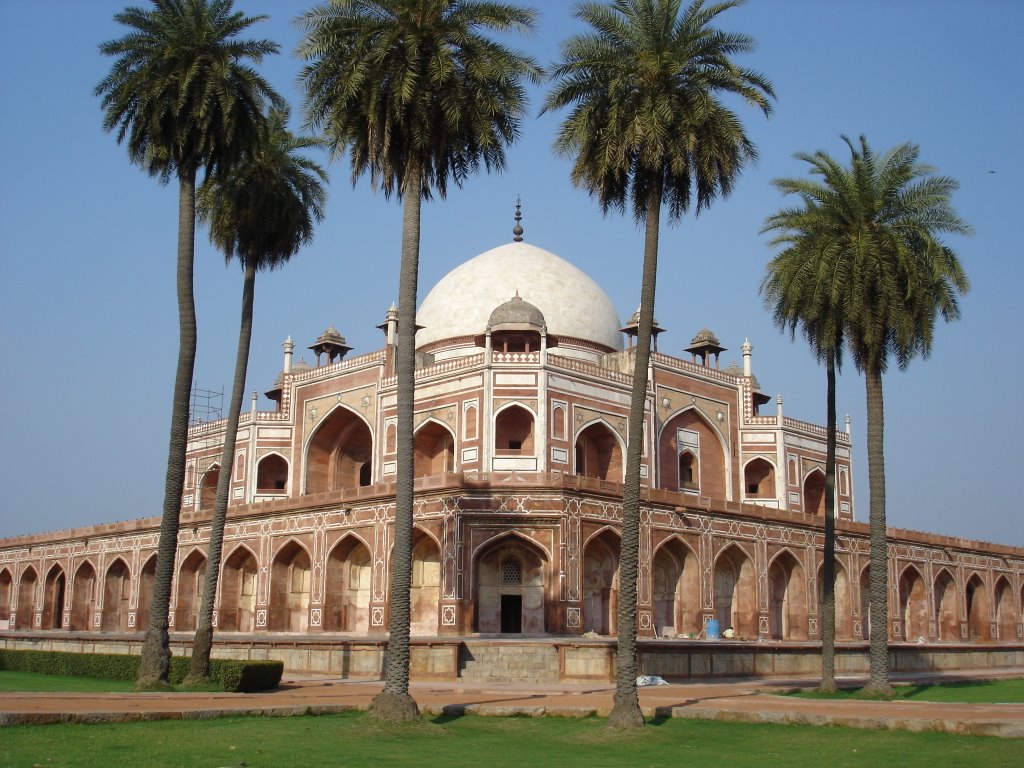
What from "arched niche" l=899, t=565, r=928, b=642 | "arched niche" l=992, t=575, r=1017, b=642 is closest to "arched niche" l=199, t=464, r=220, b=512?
"arched niche" l=899, t=565, r=928, b=642

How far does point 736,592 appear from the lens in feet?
120

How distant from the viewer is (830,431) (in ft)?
73.1

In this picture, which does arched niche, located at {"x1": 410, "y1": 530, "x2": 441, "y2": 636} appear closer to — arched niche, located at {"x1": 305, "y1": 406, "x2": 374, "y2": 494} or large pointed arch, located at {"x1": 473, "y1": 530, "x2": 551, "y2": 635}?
large pointed arch, located at {"x1": 473, "y1": 530, "x2": 551, "y2": 635}

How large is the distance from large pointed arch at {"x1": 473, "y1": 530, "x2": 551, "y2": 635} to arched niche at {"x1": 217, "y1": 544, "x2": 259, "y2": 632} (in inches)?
389

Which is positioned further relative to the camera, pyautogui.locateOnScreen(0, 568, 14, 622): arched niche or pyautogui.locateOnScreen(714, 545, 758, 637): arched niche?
pyautogui.locateOnScreen(0, 568, 14, 622): arched niche

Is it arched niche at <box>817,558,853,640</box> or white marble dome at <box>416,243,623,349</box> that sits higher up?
white marble dome at <box>416,243,623,349</box>

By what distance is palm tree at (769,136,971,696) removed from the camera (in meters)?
20.7

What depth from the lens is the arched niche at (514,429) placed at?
37125 millimetres

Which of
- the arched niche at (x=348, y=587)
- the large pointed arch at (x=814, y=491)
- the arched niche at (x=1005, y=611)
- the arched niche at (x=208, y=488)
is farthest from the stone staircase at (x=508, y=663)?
the arched niche at (x=1005, y=611)

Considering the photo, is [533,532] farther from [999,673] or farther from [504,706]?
[504,706]

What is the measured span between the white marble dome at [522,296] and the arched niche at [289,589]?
1102 cm

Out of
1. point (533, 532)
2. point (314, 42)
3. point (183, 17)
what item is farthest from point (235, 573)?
point (314, 42)

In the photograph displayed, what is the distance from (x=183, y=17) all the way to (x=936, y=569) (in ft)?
119

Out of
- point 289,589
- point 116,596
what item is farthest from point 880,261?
point 116,596
